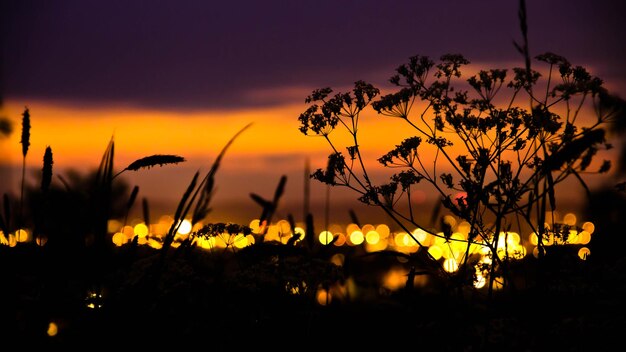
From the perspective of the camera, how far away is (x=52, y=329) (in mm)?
5234

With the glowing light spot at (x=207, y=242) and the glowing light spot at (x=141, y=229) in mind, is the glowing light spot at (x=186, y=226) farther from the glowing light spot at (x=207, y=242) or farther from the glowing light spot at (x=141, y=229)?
the glowing light spot at (x=141, y=229)

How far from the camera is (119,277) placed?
6.16 metres

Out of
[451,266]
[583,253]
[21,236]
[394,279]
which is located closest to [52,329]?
[21,236]

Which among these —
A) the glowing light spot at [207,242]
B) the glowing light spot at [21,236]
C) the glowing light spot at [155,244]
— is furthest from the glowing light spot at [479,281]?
the glowing light spot at [21,236]

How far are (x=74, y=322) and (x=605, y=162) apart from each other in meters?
4.24

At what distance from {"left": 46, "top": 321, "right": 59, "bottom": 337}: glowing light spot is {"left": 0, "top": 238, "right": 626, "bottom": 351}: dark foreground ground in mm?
30

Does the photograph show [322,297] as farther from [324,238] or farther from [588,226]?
[588,226]

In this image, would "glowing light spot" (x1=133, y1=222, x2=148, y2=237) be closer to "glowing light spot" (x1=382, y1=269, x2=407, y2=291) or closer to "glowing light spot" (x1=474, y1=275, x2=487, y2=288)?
"glowing light spot" (x1=382, y1=269, x2=407, y2=291)

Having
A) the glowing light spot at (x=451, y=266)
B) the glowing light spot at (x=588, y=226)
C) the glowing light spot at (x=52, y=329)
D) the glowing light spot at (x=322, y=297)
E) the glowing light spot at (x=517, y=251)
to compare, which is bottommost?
the glowing light spot at (x=52, y=329)

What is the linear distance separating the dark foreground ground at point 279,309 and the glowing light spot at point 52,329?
0.03 metres

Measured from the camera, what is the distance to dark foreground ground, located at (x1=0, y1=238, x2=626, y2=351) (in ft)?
16.1

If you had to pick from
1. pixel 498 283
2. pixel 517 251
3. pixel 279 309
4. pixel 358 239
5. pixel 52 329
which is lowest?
pixel 52 329

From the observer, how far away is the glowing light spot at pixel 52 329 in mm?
5203

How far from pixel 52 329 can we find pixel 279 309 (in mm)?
1687
